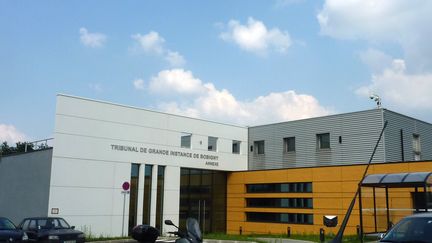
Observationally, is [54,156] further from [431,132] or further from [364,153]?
[431,132]

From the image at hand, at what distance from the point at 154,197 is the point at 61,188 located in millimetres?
6296

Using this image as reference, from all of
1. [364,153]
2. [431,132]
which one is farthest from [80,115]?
[431,132]

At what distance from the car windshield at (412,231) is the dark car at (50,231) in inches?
531

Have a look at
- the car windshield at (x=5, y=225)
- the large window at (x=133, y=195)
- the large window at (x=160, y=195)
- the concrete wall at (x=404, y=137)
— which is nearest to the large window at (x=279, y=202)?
the concrete wall at (x=404, y=137)

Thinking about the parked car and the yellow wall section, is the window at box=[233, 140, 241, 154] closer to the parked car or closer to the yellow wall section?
the yellow wall section

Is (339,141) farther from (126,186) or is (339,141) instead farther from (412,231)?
(412,231)

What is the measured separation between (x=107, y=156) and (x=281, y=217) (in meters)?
12.4

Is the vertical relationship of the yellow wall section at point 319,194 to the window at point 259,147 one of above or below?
below

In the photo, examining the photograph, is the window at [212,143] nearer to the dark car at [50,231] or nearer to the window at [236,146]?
the window at [236,146]

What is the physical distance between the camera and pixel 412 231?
29.0 ft

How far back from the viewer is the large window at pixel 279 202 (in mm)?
30891

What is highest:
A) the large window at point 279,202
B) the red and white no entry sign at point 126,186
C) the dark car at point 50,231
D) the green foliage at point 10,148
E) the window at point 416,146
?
the green foliage at point 10,148

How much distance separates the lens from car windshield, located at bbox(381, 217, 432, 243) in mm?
8539

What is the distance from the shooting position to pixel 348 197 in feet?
Result: 93.2
